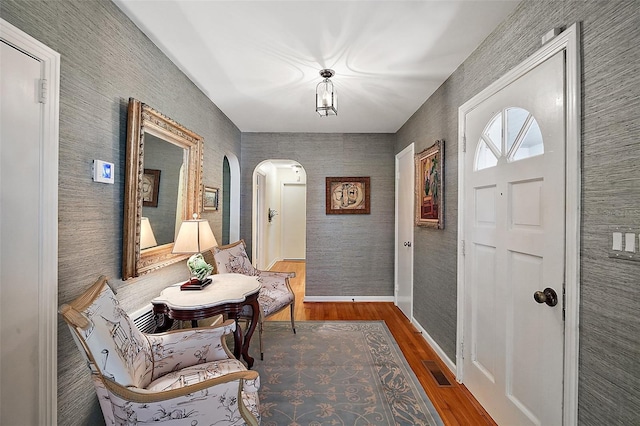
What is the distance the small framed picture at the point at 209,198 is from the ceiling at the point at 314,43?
3.13ft

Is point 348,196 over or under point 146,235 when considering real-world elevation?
over

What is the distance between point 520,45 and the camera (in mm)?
1574

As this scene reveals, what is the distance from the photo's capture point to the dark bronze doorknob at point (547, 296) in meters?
1.34

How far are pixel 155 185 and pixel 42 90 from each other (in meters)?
0.87

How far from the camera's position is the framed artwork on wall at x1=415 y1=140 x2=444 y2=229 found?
2.56 m

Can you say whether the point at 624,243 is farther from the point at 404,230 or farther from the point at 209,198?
the point at 209,198

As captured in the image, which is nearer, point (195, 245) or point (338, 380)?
point (195, 245)

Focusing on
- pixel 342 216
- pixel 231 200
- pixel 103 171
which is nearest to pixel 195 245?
pixel 103 171

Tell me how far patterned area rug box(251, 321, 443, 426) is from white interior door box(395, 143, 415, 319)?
681mm

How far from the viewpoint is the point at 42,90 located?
116 cm

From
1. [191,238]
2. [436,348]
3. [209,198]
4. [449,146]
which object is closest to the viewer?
[191,238]

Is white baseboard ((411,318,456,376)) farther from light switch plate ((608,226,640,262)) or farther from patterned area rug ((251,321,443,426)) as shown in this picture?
light switch plate ((608,226,640,262))

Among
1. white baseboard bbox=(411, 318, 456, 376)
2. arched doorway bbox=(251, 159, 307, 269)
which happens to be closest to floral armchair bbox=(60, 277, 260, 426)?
white baseboard bbox=(411, 318, 456, 376)

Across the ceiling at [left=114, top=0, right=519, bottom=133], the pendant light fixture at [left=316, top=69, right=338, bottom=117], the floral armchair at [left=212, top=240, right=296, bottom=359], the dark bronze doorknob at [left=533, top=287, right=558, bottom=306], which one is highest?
the ceiling at [left=114, top=0, right=519, bottom=133]
